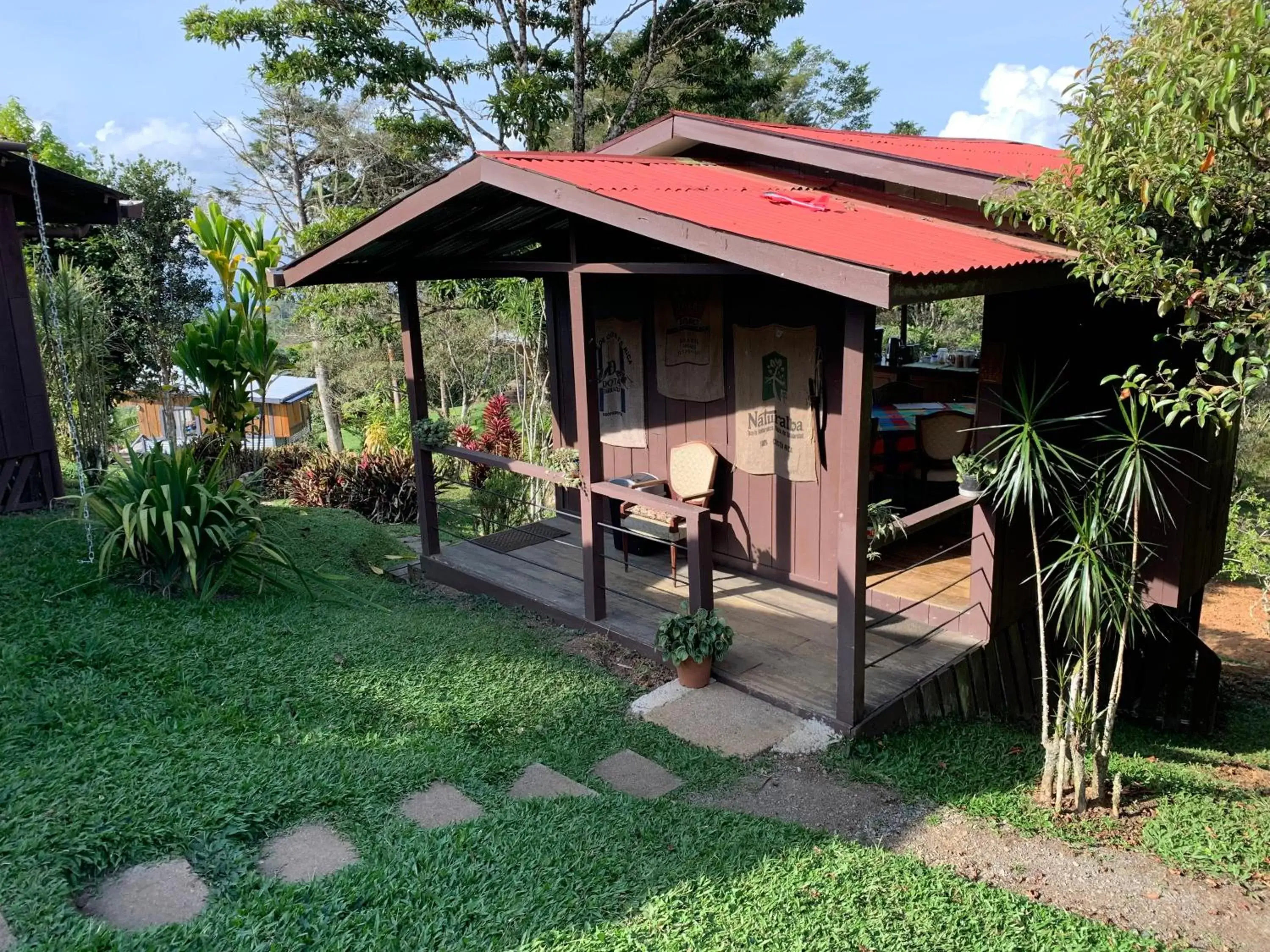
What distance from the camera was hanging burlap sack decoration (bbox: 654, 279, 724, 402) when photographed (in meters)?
6.60

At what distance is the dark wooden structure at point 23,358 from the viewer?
7.32 m

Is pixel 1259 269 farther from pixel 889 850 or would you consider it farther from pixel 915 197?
pixel 915 197

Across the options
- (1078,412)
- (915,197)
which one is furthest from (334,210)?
(1078,412)

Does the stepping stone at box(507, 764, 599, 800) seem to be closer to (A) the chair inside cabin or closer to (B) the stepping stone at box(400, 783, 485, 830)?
(B) the stepping stone at box(400, 783, 485, 830)

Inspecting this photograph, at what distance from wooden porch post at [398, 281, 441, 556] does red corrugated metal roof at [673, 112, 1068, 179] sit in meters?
2.42

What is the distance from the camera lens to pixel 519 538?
777 centimetres

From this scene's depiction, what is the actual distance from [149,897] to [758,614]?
3.91 meters

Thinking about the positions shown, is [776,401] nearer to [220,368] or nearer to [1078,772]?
[1078,772]

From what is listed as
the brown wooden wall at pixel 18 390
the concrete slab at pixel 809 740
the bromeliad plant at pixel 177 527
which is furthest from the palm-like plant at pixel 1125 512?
the brown wooden wall at pixel 18 390

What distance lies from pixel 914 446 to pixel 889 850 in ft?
13.3

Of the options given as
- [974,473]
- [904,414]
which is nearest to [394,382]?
[904,414]

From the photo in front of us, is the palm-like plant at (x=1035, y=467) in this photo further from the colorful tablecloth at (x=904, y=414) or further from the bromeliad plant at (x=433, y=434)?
the bromeliad plant at (x=433, y=434)

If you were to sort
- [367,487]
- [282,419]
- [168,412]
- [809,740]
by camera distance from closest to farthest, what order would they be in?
[809,740] → [168,412] → [367,487] → [282,419]

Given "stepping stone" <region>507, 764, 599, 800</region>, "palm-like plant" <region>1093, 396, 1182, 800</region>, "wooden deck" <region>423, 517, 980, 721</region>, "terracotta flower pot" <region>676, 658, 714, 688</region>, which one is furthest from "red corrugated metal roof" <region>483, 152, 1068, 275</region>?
"stepping stone" <region>507, 764, 599, 800</region>
